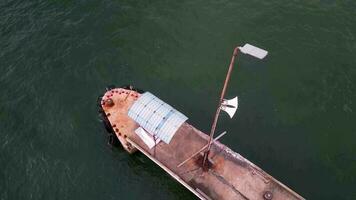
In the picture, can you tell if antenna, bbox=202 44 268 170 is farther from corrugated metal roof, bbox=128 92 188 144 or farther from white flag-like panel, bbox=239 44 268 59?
Answer: corrugated metal roof, bbox=128 92 188 144

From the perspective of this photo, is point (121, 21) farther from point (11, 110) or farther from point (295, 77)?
point (295, 77)

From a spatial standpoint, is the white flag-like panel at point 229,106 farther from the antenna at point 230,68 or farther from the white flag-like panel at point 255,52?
the white flag-like panel at point 255,52

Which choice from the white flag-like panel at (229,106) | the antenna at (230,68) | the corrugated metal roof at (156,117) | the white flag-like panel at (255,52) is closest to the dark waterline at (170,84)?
the corrugated metal roof at (156,117)

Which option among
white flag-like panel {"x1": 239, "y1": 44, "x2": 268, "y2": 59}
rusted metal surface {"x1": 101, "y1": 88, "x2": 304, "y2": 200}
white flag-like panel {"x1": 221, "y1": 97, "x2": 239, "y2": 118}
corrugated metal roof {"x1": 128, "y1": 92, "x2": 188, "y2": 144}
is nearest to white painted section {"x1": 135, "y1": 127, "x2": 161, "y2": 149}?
rusted metal surface {"x1": 101, "y1": 88, "x2": 304, "y2": 200}

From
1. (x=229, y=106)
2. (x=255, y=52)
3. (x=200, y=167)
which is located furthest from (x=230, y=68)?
(x=200, y=167)

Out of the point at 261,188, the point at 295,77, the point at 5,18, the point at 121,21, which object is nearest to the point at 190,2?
the point at 121,21

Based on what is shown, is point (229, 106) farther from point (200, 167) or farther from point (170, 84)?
point (170, 84)

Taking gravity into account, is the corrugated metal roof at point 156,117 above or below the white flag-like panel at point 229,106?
below
